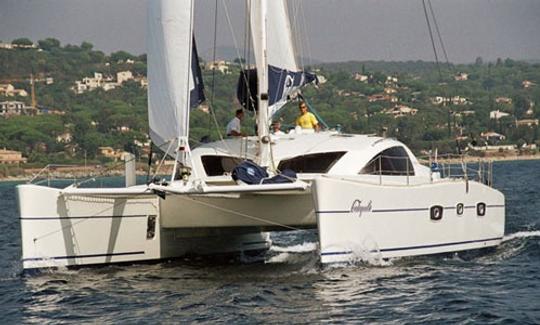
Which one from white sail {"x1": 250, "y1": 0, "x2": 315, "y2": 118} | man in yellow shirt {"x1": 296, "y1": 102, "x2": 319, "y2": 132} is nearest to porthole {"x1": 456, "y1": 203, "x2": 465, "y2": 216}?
man in yellow shirt {"x1": 296, "y1": 102, "x2": 319, "y2": 132}

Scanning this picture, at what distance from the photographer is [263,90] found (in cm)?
1594

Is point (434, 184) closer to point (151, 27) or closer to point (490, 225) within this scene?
point (490, 225)

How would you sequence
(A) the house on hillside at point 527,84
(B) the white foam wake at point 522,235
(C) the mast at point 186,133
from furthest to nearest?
1. (A) the house on hillside at point 527,84
2. (B) the white foam wake at point 522,235
3. (C) the mast at point 186,133

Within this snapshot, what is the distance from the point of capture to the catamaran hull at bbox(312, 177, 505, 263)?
13938 mm

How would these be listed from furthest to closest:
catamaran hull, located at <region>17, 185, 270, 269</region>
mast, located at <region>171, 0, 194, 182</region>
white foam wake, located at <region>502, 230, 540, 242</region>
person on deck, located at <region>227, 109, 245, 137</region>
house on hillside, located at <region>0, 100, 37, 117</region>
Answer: house on hillside, located at <region>0, 100, 37, 117</region> → white foam wake, located at <region>502, 230, 540, 242</region> → person on deck, located at <region>227, 109, 245, 137</region> → catamaran hull, located at <region>17, 185, 270, 269</region> → mast, located at <region>171, 0, 194, 182</region>

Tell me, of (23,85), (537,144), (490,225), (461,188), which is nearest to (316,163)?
(461,188)

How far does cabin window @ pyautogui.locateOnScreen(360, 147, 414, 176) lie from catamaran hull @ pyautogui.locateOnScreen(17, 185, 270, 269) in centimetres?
190

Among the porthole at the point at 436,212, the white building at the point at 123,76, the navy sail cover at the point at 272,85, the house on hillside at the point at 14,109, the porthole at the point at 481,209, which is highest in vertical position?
the white building at the point at 123,76

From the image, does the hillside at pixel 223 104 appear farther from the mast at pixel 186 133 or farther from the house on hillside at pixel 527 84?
the mast at pixel 186 133

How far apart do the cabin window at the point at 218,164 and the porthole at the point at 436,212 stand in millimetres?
2750

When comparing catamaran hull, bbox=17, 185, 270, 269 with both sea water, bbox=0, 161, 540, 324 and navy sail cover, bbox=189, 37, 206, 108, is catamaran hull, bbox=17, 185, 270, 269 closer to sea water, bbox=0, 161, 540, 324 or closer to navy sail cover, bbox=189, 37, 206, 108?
sea water, bbox=0, 161, 540, 324

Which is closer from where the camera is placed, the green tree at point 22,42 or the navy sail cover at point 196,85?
the navy sail cover at point 196,85

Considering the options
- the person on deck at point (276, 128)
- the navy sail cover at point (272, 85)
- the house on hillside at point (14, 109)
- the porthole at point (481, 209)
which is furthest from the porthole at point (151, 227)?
the house on hillside at point (14, 109)

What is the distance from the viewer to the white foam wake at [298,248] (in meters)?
18.5
